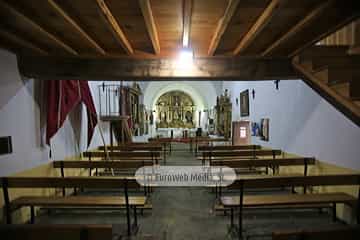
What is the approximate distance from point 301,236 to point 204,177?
3.39 meters

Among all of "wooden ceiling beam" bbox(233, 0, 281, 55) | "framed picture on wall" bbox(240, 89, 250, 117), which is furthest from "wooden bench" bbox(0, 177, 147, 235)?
"framed picture on wall" bbox(240, 89, 250, 117)

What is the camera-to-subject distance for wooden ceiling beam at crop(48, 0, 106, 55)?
1756 mm

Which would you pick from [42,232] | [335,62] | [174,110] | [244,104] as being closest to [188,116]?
[174,110]

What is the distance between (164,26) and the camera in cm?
233

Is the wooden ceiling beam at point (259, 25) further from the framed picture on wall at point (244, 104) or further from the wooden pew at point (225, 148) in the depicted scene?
the framed picture on wall at point (244, 104)

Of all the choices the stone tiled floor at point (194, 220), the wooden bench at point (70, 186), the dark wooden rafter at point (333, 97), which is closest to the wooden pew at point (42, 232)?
the wooden bench at point (70, 186)

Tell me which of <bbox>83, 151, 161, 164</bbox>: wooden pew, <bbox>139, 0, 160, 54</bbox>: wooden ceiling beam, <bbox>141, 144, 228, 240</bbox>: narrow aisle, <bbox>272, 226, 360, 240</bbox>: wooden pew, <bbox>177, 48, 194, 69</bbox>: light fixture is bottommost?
<bbox>141, 144, 228, 240</bbox>: narrow aisle

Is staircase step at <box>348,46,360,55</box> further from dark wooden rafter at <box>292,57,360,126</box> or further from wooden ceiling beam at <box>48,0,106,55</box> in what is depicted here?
wooden ceiling beam at <box>48,0,106,55</box>

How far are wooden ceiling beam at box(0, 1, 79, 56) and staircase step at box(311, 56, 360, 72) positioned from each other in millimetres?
3003

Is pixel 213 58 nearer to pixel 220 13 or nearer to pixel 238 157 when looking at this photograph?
pixel 220 13

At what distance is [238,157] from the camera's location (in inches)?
191

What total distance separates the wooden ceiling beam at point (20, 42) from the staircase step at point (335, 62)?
3.36 metres

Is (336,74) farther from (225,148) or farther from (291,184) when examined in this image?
(225,148)

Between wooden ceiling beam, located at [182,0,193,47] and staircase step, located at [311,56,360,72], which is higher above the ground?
wooden ceiling beam, located at [182,0,193,47]
